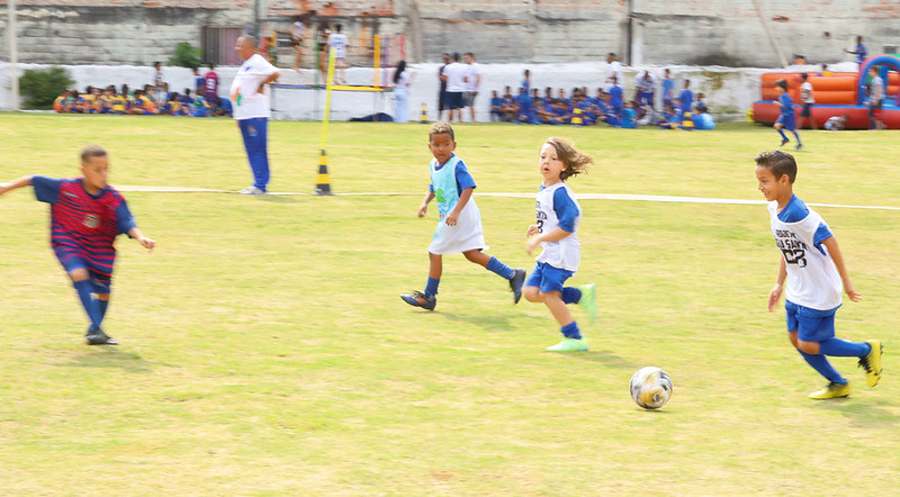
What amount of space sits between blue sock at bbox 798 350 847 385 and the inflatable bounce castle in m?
26.3

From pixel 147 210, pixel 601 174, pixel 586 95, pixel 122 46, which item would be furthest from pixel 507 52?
pixel 147 210

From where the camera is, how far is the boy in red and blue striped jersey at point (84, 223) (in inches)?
345

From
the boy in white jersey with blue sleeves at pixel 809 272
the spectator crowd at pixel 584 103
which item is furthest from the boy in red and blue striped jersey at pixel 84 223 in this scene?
the spectator crowd at pixel 584 103

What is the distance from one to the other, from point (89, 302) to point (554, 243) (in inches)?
132

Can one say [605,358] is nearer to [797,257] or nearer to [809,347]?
[809,347]

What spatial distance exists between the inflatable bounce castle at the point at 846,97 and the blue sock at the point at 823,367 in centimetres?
2632

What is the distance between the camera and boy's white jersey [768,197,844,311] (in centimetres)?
778

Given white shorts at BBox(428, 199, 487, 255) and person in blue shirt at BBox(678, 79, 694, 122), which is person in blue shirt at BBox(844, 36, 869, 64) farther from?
white shorts at BBox(428, 199, 487, 255)

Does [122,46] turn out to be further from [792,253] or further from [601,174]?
[792,253]

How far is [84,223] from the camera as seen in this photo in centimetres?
880

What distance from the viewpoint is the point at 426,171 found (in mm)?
21234

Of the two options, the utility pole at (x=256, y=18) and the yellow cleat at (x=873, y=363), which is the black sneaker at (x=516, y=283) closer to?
the yellow cleat at (x=873, y=363)

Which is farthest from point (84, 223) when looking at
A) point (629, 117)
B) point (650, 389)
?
point (629, 117)

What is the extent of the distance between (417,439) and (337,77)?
2993cm
